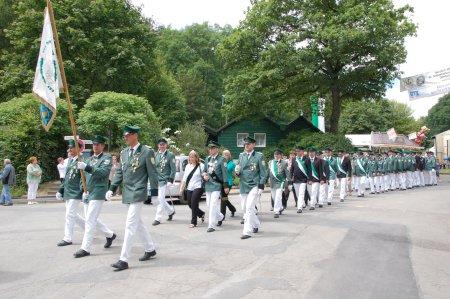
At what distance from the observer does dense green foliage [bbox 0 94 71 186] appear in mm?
24391

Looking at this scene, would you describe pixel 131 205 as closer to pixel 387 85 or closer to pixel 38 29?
pixel 38 29

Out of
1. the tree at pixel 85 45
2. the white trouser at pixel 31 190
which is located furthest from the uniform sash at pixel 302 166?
the tree at pixel 85 45

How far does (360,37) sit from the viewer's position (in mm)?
30656

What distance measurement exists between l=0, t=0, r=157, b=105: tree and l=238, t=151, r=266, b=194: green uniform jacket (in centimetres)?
2523

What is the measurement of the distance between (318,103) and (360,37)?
9243 millimetres

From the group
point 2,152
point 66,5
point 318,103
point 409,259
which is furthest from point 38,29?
point 409,259

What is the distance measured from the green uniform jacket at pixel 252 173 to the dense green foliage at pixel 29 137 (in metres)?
17.5

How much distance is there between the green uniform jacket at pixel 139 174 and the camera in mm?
7484

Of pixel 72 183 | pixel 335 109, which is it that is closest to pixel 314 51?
pixel 335 109

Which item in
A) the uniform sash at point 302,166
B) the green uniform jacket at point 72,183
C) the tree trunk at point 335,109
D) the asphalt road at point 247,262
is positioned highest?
the tree trunk at point 335,109

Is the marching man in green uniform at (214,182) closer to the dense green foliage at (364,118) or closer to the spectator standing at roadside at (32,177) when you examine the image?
the spectator standing at roadside at (32,177)

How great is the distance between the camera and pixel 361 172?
22.4 metres

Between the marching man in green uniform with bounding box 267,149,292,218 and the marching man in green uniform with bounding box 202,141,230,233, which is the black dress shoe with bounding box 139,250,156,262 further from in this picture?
the marching man in green uniform with bounding box 267,149,292,218

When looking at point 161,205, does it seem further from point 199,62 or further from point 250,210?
point 199,62
